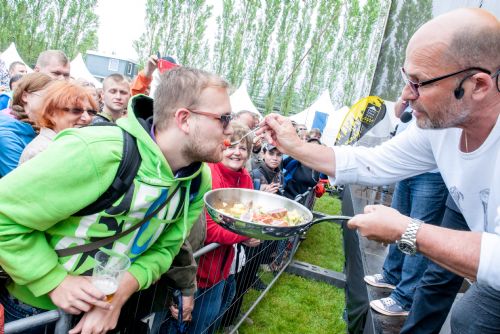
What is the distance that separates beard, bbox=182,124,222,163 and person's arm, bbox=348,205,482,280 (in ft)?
2.59

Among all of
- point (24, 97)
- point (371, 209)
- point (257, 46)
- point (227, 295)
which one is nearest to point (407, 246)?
point (371, 209)

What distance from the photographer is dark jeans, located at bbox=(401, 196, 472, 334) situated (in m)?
2.73

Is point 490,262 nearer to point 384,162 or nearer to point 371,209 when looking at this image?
point 371,209

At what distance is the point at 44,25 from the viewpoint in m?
30.6

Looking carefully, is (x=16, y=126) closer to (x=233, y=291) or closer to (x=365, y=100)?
(x=233, y=291)

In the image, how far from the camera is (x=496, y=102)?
2.02 m

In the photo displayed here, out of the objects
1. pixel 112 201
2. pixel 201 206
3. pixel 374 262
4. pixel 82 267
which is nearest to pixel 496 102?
pixel 201 206

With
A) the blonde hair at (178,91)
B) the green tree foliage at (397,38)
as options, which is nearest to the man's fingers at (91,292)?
the blonde hair at (178,91)

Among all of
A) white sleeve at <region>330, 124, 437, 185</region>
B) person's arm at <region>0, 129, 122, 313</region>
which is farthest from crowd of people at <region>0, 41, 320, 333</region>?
white sleeve at <region>330, 124, 437, 185</region>

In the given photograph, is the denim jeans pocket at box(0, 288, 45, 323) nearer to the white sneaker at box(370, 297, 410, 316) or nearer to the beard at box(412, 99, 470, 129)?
the beard at box(412, 99, 470, 129)

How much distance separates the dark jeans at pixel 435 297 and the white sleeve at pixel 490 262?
1.13 m

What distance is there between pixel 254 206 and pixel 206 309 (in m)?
0.93

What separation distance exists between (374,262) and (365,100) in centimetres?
754

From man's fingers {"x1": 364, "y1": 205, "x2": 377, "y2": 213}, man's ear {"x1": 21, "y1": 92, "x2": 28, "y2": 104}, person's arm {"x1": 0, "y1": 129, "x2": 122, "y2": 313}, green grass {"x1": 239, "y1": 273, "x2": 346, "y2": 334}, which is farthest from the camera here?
green grass {"x1": 239, "y1": 273, "x2": 346, "y2": 334}
